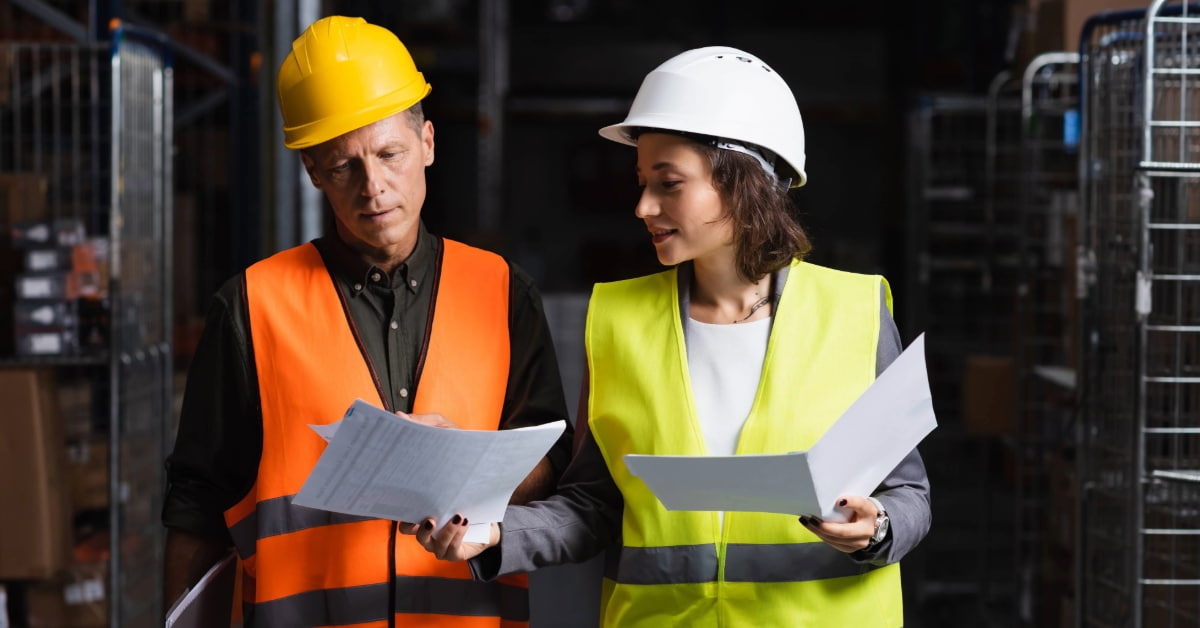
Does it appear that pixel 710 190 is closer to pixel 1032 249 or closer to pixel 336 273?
pixel 336 273

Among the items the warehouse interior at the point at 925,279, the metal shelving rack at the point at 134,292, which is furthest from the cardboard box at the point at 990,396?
the metal shelving rack at the point at 134,292

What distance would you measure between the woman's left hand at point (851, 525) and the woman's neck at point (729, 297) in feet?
1.30

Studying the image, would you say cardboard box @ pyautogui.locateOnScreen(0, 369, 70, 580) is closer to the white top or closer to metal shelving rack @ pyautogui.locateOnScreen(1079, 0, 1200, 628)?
the white top

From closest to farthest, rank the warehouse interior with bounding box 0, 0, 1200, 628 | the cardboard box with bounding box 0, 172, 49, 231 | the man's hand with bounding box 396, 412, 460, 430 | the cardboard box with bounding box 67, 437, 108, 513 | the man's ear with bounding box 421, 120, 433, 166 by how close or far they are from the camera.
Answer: the man's hand with bounding box 396, 412, 460, 430 < the man's ear with bounding box 421, 120, 433, 166 < the warehouse interior with bounding box 0, 0, 1200, 628 < the cardboard box with bounding box 0, 172, 49, 231 < the cardboard box with bounding box 67, 437, 108, 513

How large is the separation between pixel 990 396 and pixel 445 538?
495cm

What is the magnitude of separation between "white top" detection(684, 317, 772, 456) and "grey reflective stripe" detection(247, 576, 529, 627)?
0.53m

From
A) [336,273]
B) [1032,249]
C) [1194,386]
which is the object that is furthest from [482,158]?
[336,273]

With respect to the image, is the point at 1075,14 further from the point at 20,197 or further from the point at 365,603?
the point at 20,197

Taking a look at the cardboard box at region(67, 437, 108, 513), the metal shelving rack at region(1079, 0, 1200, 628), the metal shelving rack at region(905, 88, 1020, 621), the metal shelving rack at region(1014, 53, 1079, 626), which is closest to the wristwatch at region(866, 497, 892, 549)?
the metal shelving rack at region(1079, 0, 1200, 628)

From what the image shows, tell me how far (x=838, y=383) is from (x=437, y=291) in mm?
742

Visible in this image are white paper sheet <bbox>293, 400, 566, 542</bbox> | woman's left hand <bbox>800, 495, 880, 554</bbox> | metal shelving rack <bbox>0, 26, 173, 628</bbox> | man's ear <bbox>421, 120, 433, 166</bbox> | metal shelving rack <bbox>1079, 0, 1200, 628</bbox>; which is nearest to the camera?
white paper sheet <bbox>293, 400, 566, 542</bbox>

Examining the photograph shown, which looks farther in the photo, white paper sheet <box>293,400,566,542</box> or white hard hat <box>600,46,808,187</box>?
white hard hat <box>600,46,808,187</box>

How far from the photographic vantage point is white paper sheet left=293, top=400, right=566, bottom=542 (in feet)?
5.55

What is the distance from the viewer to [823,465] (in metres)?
1.71
